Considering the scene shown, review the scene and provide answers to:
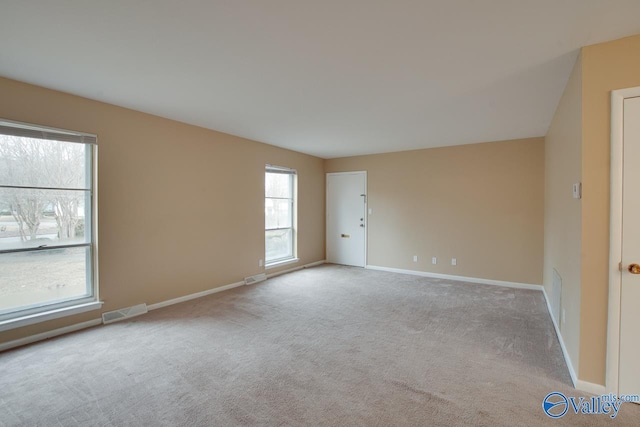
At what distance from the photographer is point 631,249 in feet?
6.40

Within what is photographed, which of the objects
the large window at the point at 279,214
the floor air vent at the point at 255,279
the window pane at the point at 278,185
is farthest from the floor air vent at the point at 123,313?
the window pane at the point at 278,185

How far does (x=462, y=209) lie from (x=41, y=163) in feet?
19.4

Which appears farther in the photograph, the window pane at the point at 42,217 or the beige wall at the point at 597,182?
the window pane at the point at 42,217

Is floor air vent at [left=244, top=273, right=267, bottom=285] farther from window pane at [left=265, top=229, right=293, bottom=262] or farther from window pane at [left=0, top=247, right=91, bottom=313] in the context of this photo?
window pane at [left=0, top=247, right=91, bottom=313]

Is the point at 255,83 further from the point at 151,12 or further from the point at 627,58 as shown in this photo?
the point at 627,58

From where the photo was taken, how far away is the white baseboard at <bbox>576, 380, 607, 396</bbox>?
2054 millimetres

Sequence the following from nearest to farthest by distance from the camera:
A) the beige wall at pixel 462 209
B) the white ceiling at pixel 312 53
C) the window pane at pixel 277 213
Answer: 1. the white ceiling at pixel 312 53
2. the beige wall at pixel 462 209
3. the window pane at pixel 277 213

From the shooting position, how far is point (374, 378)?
7.47 feet

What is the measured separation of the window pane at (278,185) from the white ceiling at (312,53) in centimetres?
203

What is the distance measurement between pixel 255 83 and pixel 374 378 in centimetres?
275

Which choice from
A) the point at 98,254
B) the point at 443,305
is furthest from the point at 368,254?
the point at 98,254

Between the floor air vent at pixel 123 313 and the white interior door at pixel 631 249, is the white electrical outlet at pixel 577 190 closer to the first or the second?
the white interior door at pixel 631 249

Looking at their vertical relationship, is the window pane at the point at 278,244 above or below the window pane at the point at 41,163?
below

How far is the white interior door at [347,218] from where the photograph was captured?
641 cm
